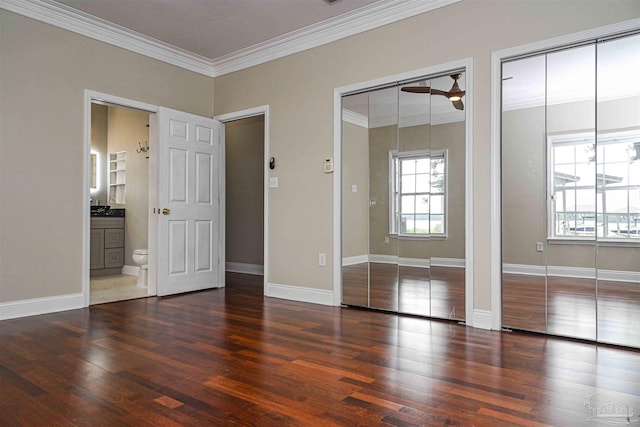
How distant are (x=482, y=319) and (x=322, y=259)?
1.68m

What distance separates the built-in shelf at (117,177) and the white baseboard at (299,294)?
11.1ft

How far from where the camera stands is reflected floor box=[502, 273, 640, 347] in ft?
9.89

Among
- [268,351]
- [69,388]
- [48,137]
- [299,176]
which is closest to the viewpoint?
[69,388]

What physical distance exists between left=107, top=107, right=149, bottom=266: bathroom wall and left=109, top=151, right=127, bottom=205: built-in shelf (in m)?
0.09

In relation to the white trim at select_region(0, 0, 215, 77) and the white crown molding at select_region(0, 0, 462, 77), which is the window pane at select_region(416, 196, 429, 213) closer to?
the white crown molding at select_region(0, 0, 462, 77)

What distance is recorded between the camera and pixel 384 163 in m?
4.13

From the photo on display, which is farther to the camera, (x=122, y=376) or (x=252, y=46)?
(x=252, y=46)

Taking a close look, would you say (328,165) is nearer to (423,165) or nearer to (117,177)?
(423,165)

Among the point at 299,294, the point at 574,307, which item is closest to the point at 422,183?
the point at 574,307

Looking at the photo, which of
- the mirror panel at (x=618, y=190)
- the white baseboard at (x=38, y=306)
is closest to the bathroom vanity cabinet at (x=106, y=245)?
the white baseboard at (x=38, y=306)

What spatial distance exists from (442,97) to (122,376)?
320 cm

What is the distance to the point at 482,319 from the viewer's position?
349 centimetres

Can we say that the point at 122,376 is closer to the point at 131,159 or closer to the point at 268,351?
the point at 268,351

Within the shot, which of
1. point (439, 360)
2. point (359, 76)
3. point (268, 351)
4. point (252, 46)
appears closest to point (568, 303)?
point (439, 360)
